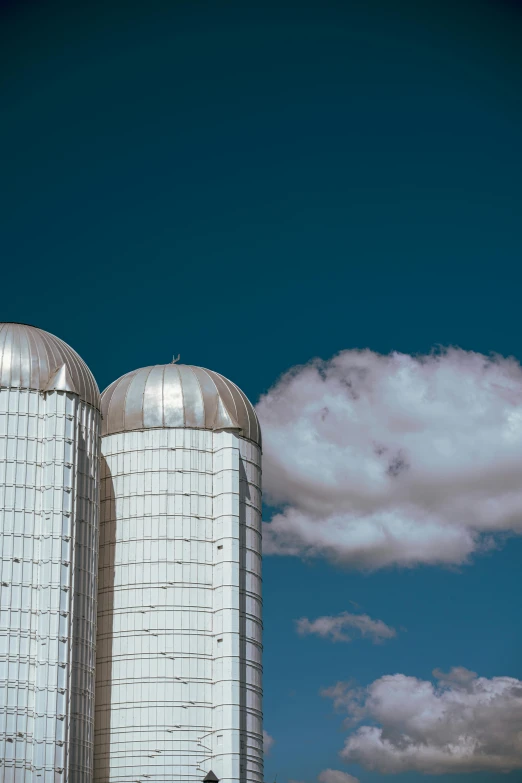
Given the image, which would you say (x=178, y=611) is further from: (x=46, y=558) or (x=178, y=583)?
(x=46, y=558)

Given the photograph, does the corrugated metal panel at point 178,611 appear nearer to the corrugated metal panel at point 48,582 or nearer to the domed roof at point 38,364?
the corrugated metal panel at point 48,582

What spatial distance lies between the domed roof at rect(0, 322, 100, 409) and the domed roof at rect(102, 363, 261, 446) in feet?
21.3

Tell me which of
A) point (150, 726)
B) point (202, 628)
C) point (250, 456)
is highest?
point (250, 456)

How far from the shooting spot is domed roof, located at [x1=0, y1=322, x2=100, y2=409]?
88.4 m

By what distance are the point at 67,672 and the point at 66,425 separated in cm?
1527

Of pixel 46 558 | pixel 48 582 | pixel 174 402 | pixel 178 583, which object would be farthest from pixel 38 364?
pixel 178 583

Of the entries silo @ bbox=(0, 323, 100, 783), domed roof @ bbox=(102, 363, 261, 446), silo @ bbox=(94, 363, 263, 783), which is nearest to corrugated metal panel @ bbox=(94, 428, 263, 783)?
silo @ bbox=(94, 363, 263, 783)

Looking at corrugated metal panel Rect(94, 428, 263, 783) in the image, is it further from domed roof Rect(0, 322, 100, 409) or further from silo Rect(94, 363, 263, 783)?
domed roof Rect(0, 322, 100, 409)

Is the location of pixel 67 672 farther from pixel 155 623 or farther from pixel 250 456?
pixel 250 456

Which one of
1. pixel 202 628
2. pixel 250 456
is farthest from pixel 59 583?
pixel 250 456

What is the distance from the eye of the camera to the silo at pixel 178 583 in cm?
9125

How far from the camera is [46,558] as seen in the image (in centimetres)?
8538

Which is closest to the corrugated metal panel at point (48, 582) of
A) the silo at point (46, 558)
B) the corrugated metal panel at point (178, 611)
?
the silo at point (46, 558)

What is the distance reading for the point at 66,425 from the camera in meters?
88.1
